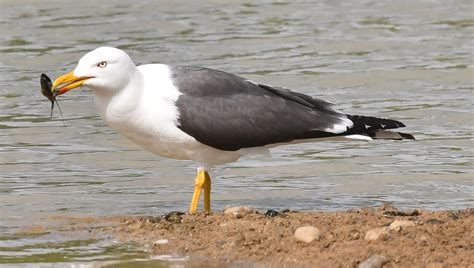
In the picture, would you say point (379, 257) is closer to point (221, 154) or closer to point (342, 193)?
point (221, 154)

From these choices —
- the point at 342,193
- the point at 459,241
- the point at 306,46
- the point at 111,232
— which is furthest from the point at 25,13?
the point at 459,241

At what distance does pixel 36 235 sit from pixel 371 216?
2.22m

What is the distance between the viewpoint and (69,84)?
29.3ft

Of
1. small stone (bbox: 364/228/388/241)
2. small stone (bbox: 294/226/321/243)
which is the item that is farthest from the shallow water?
small stone (bbox: 364/228/388/241)

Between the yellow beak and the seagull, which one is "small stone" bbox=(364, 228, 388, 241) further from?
the yellow beak

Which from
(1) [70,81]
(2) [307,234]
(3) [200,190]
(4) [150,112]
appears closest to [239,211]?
(3) [200,190]

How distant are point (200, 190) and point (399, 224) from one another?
1997mm

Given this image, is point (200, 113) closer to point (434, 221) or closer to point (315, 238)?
point (315, 238)

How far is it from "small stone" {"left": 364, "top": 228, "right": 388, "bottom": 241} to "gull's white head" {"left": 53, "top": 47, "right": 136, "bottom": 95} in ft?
7.16

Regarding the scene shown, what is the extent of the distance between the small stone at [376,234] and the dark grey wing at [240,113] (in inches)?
A: 73.5

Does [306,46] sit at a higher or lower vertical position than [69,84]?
lower

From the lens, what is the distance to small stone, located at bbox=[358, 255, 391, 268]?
7.27m

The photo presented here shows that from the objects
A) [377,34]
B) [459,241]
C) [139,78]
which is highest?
[139,78]

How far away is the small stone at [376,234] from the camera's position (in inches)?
302
